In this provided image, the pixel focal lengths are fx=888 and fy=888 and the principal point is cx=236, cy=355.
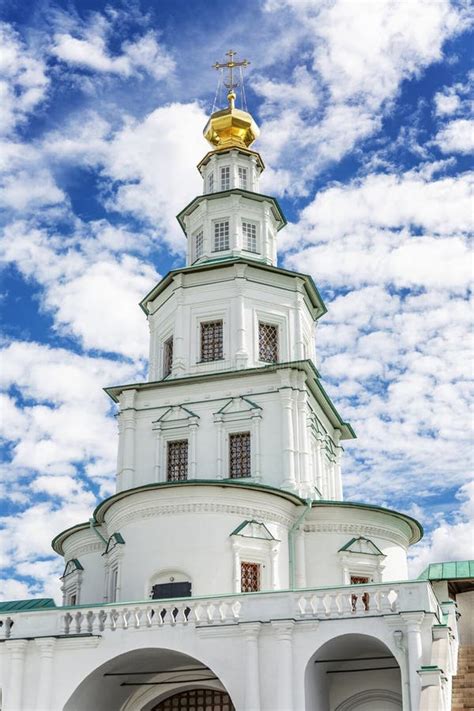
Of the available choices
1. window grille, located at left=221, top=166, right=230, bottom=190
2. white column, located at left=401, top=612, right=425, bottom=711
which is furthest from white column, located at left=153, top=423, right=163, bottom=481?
white column, located at left=401, top=612, right=425, bottom=711

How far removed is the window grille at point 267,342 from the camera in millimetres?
27266

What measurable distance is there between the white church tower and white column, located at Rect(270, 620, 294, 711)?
0.11 ft

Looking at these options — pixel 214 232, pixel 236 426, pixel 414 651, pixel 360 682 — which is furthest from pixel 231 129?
pixel 414 651

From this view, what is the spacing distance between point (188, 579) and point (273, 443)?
5391 mm

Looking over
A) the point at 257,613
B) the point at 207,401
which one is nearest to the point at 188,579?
the point at 257,613

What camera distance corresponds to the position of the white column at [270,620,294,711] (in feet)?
53.5

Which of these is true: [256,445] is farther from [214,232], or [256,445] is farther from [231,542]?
[214,232]

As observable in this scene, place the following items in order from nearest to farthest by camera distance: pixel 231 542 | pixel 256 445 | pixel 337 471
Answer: pixel 231 542 < pixel 256 445 < pixel 337 471

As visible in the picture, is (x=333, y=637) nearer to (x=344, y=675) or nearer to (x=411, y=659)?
(x=411, y=659)

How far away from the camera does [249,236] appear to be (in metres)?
29.9

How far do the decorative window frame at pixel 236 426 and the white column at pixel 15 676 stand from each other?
8161 millimetres

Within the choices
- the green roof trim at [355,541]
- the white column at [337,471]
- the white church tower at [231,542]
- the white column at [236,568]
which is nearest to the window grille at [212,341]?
the white church tower at [231,542]

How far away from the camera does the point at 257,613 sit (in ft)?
56.2

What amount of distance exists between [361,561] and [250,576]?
3435mm
